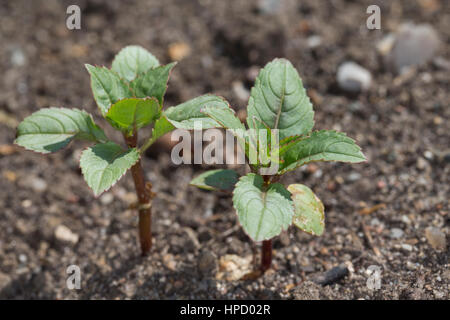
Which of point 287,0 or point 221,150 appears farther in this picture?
point 287,0

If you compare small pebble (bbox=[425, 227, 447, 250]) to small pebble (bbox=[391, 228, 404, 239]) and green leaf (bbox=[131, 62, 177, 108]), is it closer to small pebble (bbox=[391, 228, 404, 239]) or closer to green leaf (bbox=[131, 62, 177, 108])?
small pebble (bbox=[391, 228, 404, 239])

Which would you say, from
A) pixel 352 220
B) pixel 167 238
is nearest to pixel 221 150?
pixel 167 238

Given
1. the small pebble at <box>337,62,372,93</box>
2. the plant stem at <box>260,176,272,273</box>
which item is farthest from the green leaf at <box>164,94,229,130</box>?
the small pebble at <box>337,62,372,93</box>

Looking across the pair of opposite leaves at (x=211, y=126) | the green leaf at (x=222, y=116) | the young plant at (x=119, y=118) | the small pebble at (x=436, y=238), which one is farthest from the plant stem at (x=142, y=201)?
the small pebble at (x=436, y=238)

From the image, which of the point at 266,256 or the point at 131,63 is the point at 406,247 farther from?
the point at 131,63


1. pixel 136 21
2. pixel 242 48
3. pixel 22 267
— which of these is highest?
pixel 136 21

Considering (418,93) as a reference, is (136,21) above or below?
above

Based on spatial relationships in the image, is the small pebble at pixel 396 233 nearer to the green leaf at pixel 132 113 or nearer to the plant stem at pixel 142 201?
the plant stem at pixel 142 201

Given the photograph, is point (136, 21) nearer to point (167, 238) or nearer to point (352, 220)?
point (167, 238)
